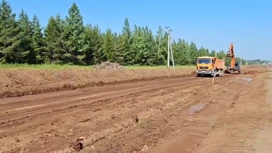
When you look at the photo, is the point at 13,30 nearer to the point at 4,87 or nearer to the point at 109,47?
the point at 109,47

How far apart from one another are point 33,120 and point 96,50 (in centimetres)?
6883

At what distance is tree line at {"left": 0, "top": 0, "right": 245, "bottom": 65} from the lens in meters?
61.4

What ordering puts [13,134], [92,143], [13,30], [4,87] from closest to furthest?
[92,143] < [13,134] < [4,87] < [13,30]

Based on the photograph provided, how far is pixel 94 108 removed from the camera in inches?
577

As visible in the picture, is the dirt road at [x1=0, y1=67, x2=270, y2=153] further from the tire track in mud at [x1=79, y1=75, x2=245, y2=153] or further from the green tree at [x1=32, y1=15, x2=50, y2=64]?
the green tree at [x1=32, y1=15, x2=50, y2=64]

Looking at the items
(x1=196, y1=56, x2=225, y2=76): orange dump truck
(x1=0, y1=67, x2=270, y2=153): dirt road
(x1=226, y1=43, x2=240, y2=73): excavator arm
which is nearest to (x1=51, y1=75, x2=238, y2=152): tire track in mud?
(x1=0, y1=67, x2=270, y2=153): dirt road

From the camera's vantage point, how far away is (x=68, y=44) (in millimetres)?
69688

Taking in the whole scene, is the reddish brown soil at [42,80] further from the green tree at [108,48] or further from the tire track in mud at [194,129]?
the green tree at [108,48]

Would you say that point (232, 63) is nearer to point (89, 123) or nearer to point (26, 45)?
point (26, 45)

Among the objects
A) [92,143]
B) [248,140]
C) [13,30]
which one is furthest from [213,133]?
[13,30]

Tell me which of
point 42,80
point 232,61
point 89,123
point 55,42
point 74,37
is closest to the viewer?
point 89,123

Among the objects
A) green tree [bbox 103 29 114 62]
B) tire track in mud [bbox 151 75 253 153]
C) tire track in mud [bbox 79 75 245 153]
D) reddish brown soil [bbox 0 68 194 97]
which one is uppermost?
green tree [bbox 103 29 114 62]

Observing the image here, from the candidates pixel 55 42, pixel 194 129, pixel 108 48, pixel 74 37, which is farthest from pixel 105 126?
pixel 108 48

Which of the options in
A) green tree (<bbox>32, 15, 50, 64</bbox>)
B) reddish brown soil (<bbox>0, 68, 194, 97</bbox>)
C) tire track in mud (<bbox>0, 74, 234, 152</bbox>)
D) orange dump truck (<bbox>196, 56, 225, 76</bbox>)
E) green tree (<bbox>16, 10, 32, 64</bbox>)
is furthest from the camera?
green tree (<bbox>32, 15, 50, 64</bbox>)
